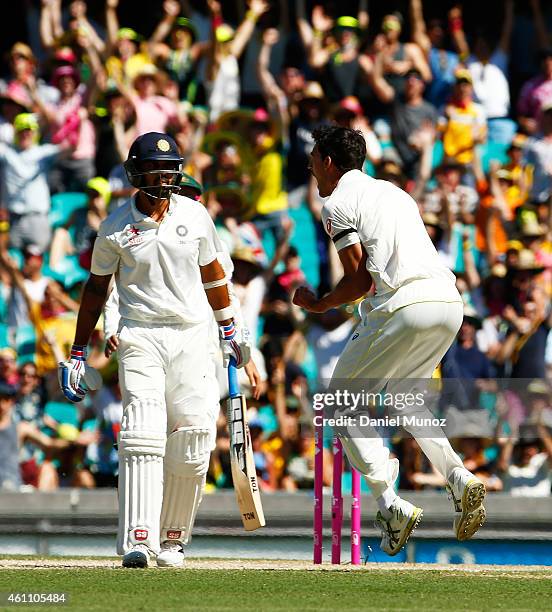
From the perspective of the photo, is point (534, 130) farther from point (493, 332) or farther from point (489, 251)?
point (493, 332)

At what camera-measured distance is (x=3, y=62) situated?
16453mm

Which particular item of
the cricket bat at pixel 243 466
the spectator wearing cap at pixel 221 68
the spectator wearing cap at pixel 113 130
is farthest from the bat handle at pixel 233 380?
the spectator wearing cap at pixel 221 68

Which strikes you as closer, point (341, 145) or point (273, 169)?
point (341, 145)

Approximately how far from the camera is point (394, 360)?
7277 mm

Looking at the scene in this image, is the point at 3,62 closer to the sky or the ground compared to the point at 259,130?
closer to the sky

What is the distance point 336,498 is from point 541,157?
6892 millimetres

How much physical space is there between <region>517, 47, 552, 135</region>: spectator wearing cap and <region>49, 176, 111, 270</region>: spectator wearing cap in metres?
4.12

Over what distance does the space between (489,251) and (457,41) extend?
297 centimetres

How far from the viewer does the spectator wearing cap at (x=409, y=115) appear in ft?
46.5

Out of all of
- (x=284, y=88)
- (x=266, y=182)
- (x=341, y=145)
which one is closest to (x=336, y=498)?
(x=341, y=145)

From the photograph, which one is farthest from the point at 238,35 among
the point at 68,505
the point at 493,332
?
the point at 68,505

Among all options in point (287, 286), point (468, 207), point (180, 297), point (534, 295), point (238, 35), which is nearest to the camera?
point (180, 297)

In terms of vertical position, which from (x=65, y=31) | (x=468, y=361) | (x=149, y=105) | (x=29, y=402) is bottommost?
(x=29, y=402)

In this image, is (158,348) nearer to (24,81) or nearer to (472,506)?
(472,506)
